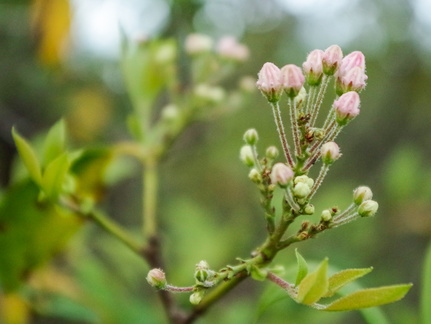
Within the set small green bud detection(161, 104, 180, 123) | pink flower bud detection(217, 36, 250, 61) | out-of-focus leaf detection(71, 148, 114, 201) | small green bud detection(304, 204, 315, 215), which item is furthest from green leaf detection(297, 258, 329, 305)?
pink flower bud detection(217, 36, 250, 61)

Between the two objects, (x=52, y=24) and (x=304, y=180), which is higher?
(x=52, y=24)

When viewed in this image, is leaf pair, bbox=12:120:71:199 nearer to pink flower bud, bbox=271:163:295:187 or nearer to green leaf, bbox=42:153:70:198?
green leaf, bbox=42:153:70:198

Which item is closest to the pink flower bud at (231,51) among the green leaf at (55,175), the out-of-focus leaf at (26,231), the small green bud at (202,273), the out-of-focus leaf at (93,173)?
the out-of-focus leaf at (93,173)

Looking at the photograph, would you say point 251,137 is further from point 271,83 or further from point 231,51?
point 231,51

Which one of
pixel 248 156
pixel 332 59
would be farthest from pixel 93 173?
pixel 332 59

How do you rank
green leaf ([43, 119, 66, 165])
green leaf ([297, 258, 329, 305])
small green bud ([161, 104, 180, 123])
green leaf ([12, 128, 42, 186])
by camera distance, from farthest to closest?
small green bud ([161, 104, 180, 123])
green leaf ([43, 119, 66, 165])
green leaf ([12, 128, 42, 186])
green leaf ([297, 258, 329, 305])
